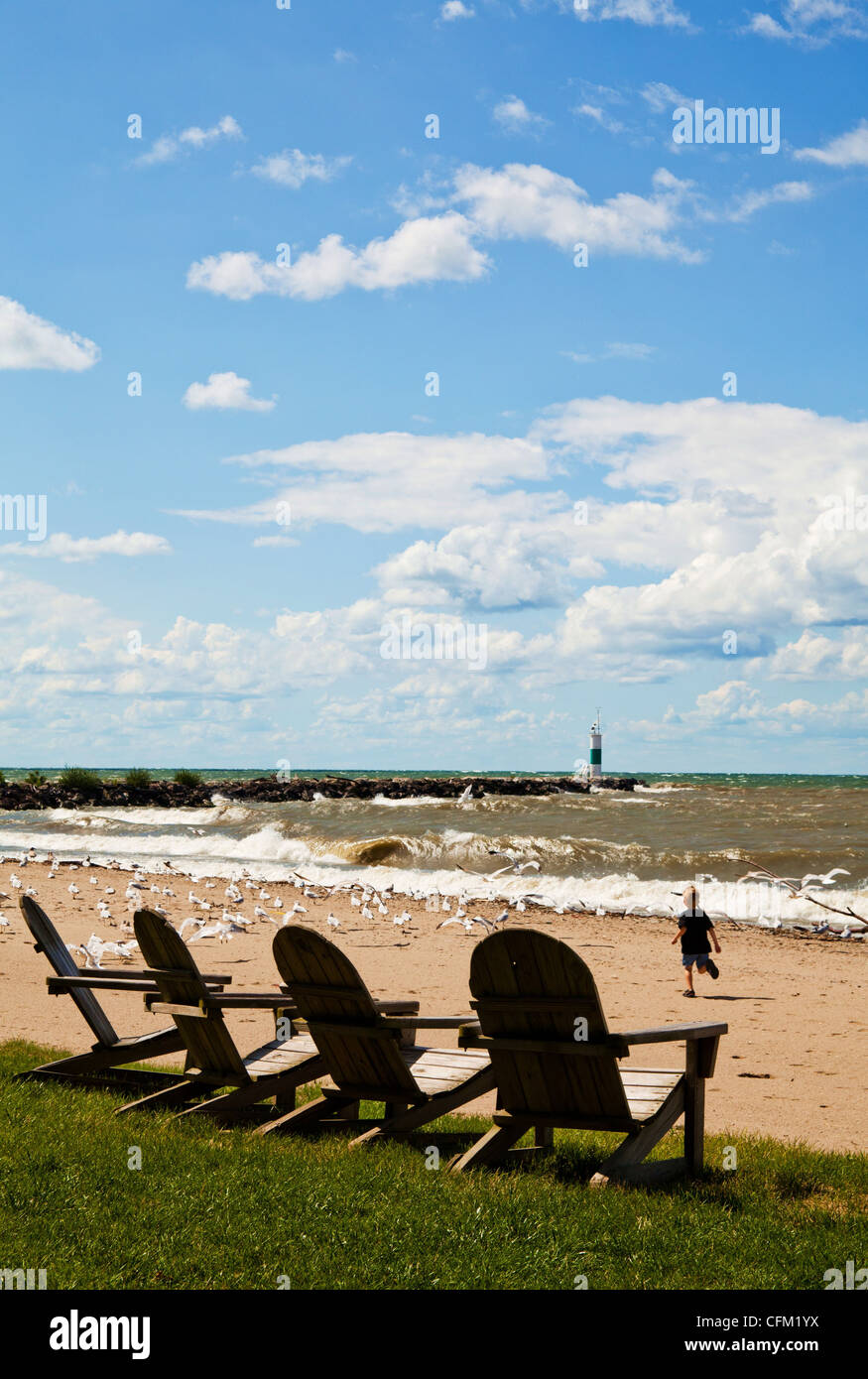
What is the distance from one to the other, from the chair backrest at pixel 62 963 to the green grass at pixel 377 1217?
1.15m

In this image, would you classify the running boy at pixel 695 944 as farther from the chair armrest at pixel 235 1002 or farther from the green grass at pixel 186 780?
the green grass at pixel 186 780

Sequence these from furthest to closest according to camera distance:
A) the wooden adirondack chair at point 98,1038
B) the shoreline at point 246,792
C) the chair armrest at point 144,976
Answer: the shoreline at point 246,792, the wooden adirondack chair at point 98,1038, the chair armrest at point 144,976

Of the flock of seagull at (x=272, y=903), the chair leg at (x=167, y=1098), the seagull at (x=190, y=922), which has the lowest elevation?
the flock of seagull at (x=272, y=903)

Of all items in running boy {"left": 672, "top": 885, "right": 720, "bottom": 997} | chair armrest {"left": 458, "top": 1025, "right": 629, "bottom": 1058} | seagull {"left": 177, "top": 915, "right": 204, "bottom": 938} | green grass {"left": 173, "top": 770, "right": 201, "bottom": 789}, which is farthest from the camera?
green grass {"left": 173, "top": 770, "right": 201, "bottom": 789}

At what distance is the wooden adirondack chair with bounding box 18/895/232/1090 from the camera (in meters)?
6.99

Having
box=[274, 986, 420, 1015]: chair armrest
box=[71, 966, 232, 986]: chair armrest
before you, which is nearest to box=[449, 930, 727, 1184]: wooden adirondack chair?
box=[274, 986, 420, 1015]: chair armrest

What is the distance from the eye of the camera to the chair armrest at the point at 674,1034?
5086 mm

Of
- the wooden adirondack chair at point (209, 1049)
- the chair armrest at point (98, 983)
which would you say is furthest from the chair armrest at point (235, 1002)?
the chair armrest at point (98, 983)

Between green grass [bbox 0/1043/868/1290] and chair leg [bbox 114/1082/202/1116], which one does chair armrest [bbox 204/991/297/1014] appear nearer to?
chair leg [bbox 114/1082/202/1116]

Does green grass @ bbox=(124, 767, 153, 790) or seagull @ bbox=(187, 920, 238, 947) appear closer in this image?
seagull @ bbox=(187, 920, 238, 947)

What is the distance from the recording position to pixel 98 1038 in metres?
6.97

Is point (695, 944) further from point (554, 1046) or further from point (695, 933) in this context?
point (554, 1046)
